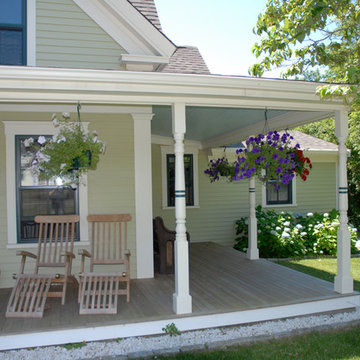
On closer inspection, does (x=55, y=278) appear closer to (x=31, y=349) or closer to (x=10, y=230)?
(x=31, y=349)

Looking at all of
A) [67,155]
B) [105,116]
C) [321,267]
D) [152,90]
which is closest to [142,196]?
[105,116]

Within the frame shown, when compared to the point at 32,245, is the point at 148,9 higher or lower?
higher

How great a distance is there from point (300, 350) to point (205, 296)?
131 centimetres

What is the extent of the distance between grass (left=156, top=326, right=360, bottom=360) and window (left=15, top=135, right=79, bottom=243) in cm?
270

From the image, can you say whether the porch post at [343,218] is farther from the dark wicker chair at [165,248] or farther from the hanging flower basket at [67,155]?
the hanging flower basket at [67,155]

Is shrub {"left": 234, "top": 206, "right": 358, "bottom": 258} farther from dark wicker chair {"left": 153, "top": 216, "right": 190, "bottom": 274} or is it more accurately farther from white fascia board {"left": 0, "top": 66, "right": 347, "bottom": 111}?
white fascia board {"left": 0, "top": 66, "right": 347, "bottom": 111}

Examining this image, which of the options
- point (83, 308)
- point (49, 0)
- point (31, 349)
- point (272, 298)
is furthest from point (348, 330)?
point (49, 0)

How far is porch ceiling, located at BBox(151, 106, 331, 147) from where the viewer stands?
17.3 ft

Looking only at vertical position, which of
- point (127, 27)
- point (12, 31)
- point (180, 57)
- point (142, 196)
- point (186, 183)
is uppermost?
point (180, 57)

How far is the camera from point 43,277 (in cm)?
427

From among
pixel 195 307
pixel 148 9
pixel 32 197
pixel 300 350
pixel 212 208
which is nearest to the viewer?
pixel 300 350

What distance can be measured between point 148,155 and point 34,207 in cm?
177

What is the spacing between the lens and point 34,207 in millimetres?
5258

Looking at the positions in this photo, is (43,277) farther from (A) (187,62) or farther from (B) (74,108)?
(A) (187,62)
